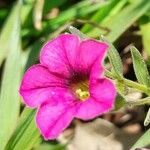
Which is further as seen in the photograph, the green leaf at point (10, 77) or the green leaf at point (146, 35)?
the green leaf at point (146, 35)

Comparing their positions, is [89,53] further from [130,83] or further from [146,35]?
[146,35]

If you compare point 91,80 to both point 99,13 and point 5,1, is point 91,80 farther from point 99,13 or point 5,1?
point 5,1

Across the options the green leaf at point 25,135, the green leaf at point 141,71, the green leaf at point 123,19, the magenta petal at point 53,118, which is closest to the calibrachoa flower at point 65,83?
the magenta petal at point 53,118

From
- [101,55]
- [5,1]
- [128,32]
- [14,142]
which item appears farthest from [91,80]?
[5,1]

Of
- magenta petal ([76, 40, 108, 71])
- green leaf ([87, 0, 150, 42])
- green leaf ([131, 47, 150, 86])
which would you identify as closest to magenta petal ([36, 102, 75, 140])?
magenta petal ([76, 40, 108, 71])

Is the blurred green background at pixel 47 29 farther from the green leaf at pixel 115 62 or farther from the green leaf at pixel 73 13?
the green leaf at pixel 115 62
